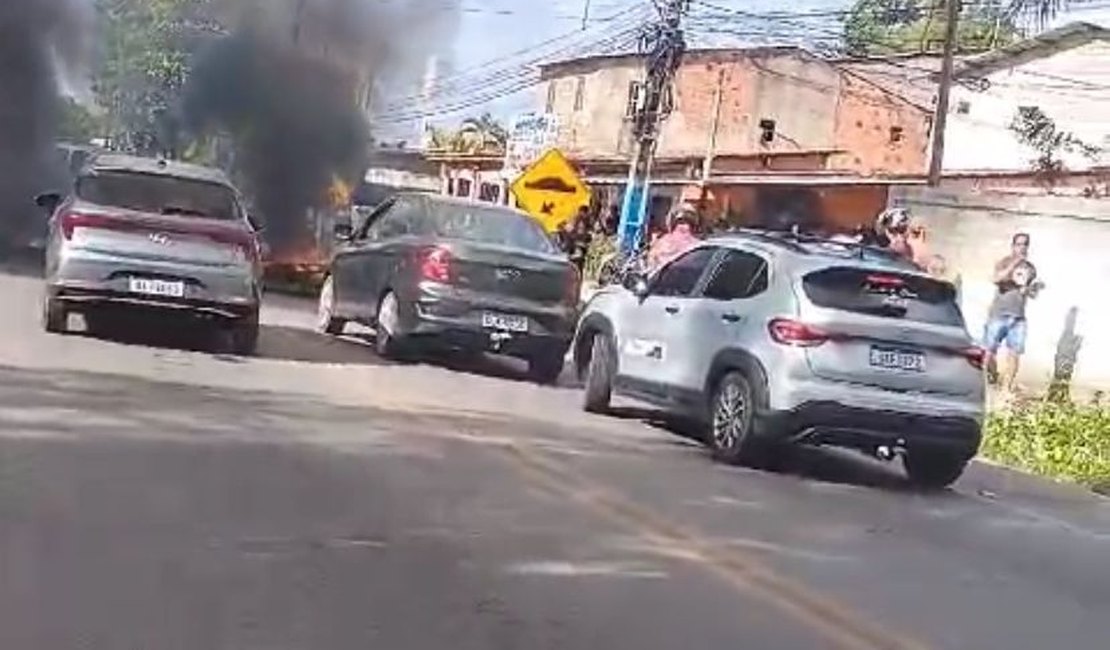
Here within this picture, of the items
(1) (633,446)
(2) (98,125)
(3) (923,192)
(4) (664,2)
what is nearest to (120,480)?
(1) (633,446)

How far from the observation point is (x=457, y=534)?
331 inches

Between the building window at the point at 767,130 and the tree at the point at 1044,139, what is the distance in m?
9.57

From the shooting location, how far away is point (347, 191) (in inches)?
1441

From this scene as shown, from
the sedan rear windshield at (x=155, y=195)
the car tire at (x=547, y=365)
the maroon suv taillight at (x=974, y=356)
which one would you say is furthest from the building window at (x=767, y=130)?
the maroon suv taillight at (x=974, y=356)

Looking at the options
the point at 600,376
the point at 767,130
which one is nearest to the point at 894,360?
the point at 600,376

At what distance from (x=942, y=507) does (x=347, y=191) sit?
85.1 feet

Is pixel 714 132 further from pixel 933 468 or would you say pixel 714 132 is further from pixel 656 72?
pixel 933 468

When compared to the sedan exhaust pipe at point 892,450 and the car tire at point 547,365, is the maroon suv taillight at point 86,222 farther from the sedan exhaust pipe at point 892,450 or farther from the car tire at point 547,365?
the sedan exhaust pipe at point 892,450

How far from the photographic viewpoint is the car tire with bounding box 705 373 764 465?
1233cm

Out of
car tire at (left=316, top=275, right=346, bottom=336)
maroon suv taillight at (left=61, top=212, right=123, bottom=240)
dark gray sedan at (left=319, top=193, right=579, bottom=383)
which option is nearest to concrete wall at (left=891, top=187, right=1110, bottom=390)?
dark gray sedan at (left=319, top=193, right=579, bottom=383)

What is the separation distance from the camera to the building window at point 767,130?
50000 millimetres

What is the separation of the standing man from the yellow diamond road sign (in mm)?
6960

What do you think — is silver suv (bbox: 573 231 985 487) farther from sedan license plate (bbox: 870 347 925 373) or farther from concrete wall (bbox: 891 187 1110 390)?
concrete wall (bbox: 891 187 1110 390)

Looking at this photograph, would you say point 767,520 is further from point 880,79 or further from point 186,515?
point 880,79
